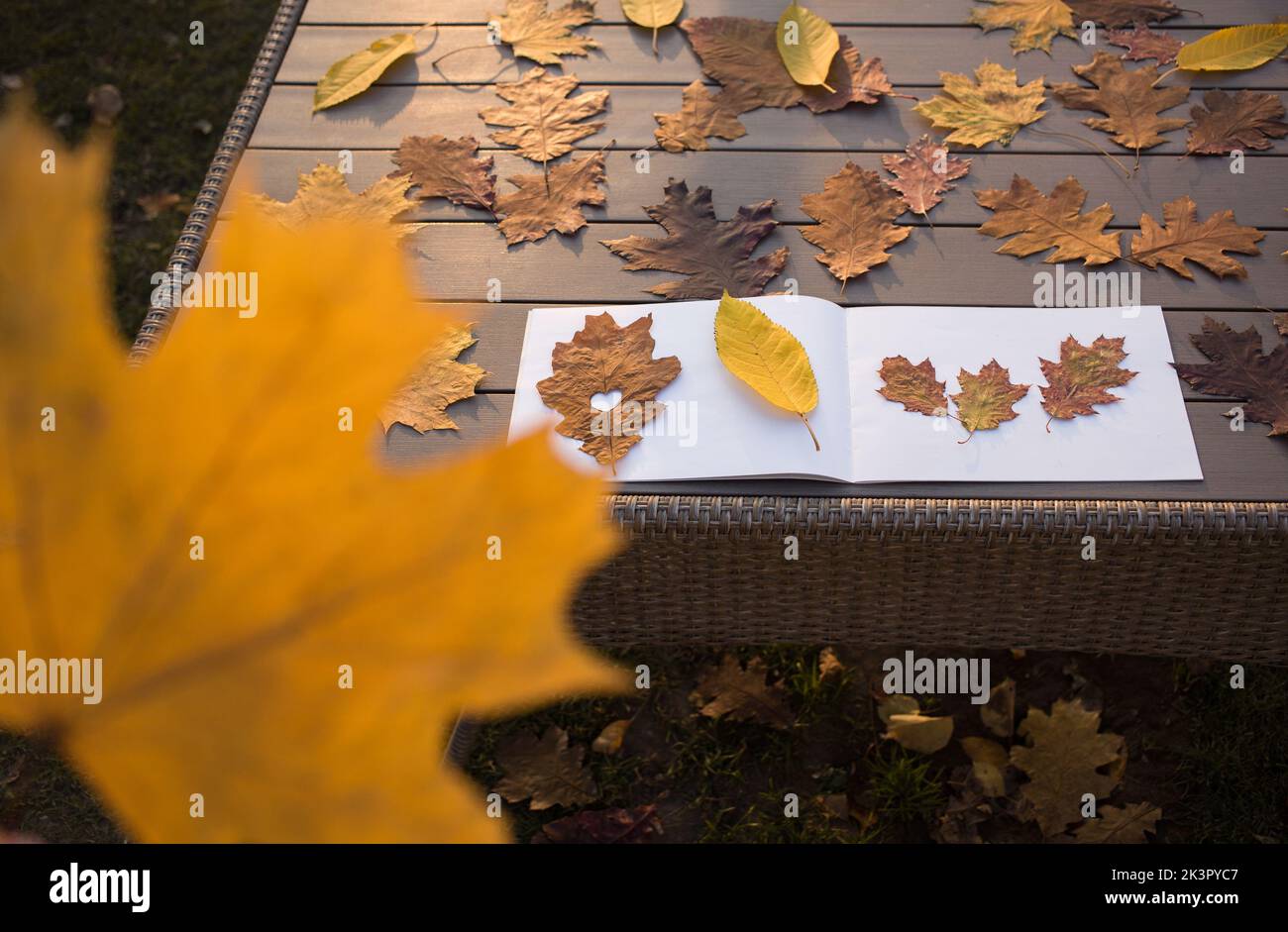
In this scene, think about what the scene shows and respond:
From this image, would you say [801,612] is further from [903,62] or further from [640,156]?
[903,62]

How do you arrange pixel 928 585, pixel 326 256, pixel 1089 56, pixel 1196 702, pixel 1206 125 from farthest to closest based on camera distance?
pixel 1196 702, pixel 1089 56, pixel 1206 125, pixel 928 585, pixel 326 256

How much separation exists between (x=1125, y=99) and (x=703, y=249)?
0.68 meters

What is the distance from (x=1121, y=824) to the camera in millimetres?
1505

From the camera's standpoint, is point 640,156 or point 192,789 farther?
point 640,156

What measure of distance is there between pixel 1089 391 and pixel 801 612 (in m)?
0.44

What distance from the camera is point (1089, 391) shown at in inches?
44.5

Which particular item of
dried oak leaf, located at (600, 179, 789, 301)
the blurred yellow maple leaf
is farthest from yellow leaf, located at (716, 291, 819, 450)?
the blurred yellow maple leaf

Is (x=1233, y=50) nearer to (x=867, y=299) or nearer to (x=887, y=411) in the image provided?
(x=867, y=299)

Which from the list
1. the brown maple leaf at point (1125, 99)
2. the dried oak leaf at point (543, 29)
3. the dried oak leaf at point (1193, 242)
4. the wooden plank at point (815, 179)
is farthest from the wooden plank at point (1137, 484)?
the dried oak leaf at point (543, 29)

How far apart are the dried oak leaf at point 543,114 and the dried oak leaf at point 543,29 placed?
5 centimetres

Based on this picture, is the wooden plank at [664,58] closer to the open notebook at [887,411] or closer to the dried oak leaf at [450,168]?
the dried oak leaf at [450,168]

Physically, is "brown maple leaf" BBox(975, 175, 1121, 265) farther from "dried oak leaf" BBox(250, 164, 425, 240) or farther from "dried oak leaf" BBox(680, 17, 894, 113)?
"dried oak leaf" BBox(250, 164, 425, 240)

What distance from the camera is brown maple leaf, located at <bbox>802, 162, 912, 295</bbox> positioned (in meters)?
1.27
